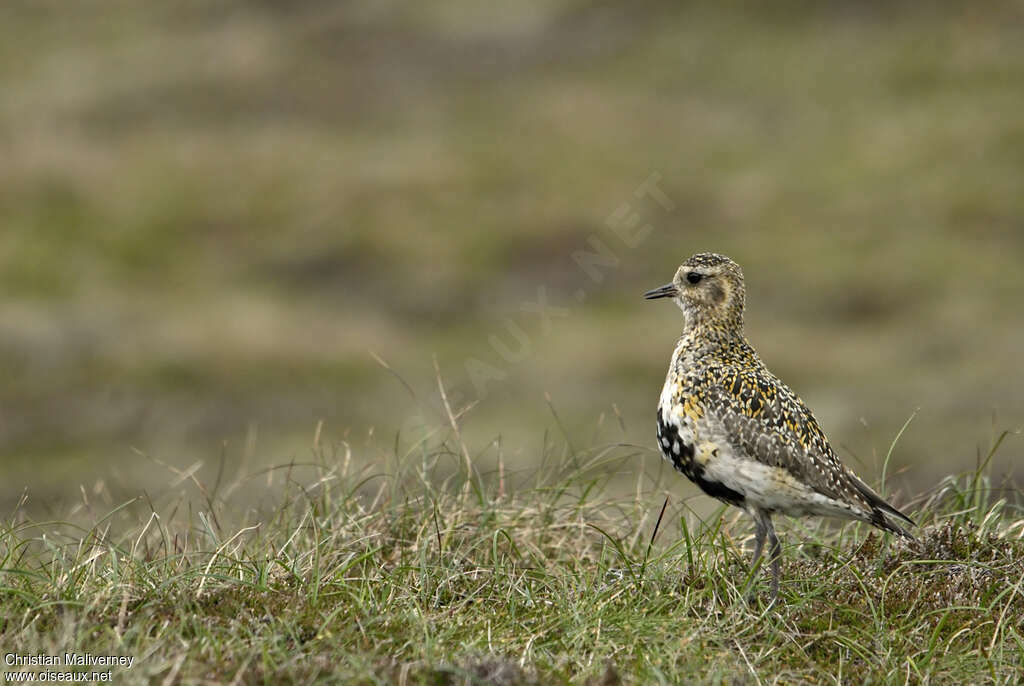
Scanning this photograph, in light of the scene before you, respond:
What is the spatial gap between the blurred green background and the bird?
235 inches

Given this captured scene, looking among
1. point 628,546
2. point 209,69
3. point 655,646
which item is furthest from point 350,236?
point 655,646

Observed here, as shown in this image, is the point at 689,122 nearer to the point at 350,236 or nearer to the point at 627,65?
the point at 627,65

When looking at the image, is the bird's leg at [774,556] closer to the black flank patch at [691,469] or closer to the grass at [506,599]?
the grass at [506,599]

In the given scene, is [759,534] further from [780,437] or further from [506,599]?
[506,599]

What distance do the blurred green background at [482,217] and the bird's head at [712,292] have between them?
5.77 m

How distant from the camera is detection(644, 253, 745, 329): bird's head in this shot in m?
6.11

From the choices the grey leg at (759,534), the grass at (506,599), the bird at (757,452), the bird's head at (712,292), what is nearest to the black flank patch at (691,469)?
the bird at (757,452)

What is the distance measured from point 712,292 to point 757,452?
1.01 meters

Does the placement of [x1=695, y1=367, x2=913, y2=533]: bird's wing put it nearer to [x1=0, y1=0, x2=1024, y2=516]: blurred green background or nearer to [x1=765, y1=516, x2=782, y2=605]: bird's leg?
[x1=765, y1=516, x2=782, y2=605]: bird's leg

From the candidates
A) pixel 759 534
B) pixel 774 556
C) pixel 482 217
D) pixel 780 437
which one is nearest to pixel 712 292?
pixel 780 437

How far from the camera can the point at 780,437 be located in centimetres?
549

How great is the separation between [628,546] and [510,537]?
643mm

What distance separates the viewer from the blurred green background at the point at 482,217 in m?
15.1

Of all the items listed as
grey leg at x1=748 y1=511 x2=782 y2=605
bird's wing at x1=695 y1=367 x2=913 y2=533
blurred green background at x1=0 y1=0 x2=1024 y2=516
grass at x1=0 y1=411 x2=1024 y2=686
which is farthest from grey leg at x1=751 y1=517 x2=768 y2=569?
blurred green background at x1=0 y1=0 x2=1024 y2=516
